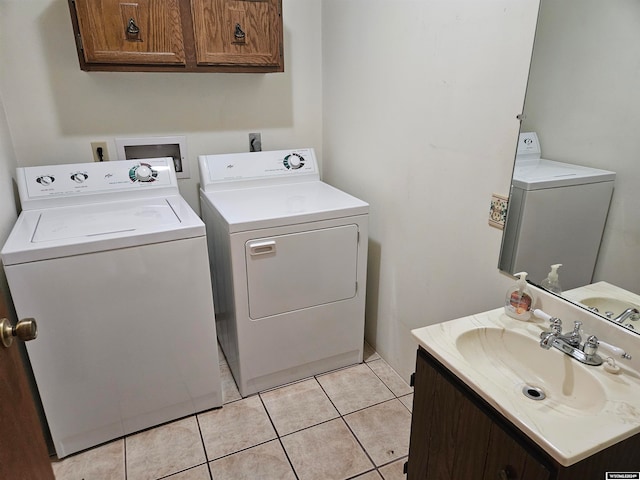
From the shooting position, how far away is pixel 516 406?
95cm

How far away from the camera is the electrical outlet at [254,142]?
2429mm

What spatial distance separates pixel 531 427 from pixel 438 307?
0.93 meters

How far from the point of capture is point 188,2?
1812 mm

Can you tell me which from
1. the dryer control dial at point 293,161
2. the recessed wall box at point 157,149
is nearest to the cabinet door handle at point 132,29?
the recessed wall box at point 157,149

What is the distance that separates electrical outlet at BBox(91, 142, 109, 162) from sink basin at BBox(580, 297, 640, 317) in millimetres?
2177

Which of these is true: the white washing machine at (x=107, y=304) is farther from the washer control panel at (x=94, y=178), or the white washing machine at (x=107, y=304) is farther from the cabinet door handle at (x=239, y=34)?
the cabinet door handle at (x=239, y=34)

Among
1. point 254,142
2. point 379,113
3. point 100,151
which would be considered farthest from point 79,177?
point 379,113

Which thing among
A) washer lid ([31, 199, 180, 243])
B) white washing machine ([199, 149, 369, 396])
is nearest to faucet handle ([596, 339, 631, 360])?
white washing machine ([199, 149, 369, 396])

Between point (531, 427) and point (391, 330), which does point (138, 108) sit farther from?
point (531, 427)

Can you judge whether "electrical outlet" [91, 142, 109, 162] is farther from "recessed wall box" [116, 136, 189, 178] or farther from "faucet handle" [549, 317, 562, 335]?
"faucet handle" [549, 317, 562, 335]

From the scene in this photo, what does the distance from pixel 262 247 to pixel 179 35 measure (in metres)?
1.02

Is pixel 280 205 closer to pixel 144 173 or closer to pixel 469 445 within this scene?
pixel 144 173

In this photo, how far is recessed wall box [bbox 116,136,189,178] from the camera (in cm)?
215

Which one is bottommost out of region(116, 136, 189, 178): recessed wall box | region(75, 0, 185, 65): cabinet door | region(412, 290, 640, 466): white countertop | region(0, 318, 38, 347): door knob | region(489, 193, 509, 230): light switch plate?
region(412, 290, 640, 466): white countertop
